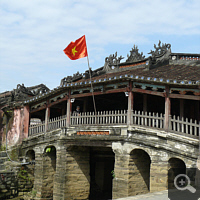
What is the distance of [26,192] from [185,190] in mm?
10213

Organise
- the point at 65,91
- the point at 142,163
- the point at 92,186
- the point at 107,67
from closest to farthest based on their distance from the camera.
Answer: the point at 142,163 → the point at 65,91 → the point at 92,186 → the point at 107,67

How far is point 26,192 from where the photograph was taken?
1755 centimetres

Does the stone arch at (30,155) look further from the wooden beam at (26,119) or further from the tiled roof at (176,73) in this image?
the tiled roof at (176,73)

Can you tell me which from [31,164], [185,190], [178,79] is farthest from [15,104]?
[185,190]

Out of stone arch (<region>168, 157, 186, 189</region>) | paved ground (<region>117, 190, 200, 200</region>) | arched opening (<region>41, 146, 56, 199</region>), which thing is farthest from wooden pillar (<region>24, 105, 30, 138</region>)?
paved ground (<region>117, 190, 200, 200</region>)

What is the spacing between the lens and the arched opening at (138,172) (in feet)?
43.1

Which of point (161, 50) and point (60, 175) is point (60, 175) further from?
point (161, 50)

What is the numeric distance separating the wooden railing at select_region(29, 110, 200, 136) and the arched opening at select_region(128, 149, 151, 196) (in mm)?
1387

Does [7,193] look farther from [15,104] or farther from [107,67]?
[107,67]

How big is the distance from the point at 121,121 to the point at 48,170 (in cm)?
605

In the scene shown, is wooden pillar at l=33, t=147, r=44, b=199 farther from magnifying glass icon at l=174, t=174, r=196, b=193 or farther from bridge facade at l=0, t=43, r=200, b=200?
magnifying glass icon at l=174, t=174, r=196, b=193

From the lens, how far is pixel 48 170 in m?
17.3

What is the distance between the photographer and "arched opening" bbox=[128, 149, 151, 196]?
43.1 feet

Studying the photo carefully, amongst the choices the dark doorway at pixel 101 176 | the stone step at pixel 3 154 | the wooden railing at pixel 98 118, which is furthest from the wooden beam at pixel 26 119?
the dark doorway at pixel 101 176
